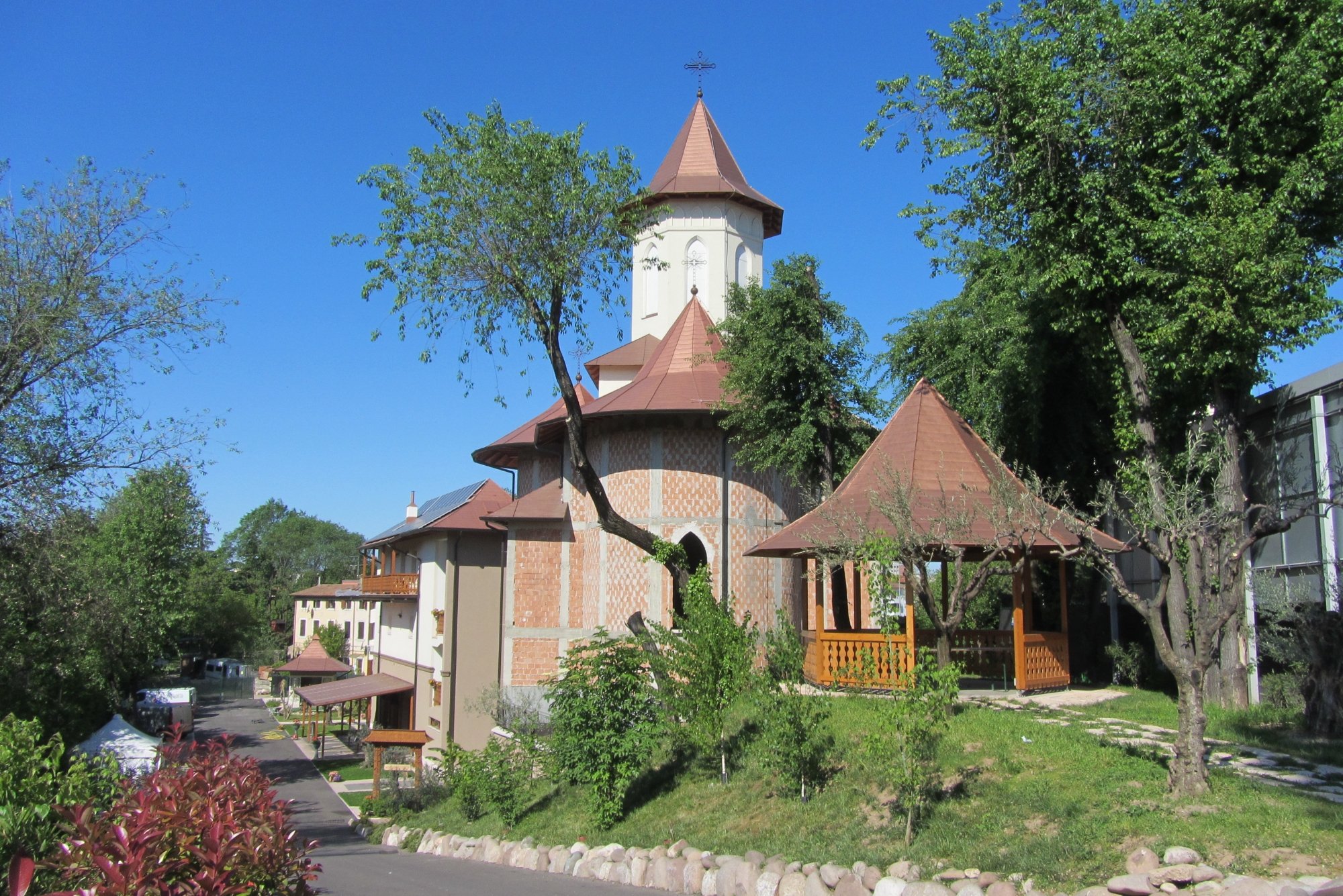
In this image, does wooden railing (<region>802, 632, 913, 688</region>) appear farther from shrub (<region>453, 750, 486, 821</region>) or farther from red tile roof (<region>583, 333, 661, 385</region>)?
red tile roof (<region>583, 333, 661, 385</region>)

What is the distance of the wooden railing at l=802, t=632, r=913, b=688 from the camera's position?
1630 cm

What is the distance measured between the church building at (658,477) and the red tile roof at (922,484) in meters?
3.33

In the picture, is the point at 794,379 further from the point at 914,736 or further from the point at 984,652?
the point at 914,736

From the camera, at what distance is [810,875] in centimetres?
963

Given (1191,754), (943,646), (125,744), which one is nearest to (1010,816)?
(1191,754)

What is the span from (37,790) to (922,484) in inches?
538

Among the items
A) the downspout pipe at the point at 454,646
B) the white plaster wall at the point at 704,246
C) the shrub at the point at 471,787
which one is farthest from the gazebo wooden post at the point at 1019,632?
the downspout pipe at the point at 454,646

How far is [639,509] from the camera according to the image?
22250 mm

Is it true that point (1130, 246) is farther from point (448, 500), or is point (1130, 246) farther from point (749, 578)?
point (448, 500)

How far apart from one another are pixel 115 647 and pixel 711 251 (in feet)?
71.3

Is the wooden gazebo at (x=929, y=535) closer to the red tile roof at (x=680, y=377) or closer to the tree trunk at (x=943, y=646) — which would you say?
the tree trunk at (x=943, y=646)

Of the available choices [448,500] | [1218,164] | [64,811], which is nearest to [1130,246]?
[1218,164]

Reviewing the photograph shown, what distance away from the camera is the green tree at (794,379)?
20.3 metres

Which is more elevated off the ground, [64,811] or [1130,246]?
[1130,246]
